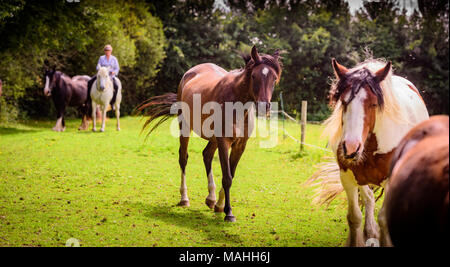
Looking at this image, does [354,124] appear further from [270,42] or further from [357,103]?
[270,42]

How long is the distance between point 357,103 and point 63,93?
14924 millimetres

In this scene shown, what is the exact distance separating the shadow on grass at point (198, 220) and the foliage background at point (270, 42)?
1465 centimetres

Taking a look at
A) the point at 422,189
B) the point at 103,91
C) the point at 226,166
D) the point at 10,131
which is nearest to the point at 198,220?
the point at 226,166

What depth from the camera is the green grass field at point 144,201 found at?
5.15m

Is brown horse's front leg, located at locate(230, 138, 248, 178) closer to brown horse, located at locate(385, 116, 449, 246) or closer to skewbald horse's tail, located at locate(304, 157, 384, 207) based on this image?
skewbald horse's tail, located at locate(304, 157, 384, 207)

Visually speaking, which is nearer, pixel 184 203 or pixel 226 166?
pixel 226 166

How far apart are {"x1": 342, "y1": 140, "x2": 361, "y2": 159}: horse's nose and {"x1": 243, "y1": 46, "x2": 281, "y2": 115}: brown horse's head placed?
6.30ft

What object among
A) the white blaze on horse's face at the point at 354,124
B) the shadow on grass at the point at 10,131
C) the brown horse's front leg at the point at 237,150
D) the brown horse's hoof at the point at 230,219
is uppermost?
the white blaze on horse's face at the point at 354,124

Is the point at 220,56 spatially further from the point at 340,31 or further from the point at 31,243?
the point at 31,243

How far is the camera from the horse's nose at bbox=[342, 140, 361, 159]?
12.2 feet

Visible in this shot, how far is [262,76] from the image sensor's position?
5684 mm

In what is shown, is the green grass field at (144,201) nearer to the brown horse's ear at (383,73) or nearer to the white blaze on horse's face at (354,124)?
the white blaze on horse's face at (354,124)

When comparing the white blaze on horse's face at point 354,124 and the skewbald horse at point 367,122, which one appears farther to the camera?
the skewbald horse at point 367,122

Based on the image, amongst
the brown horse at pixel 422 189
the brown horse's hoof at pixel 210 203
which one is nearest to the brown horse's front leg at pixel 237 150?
the brown horse's hoof at pixel 210 203
